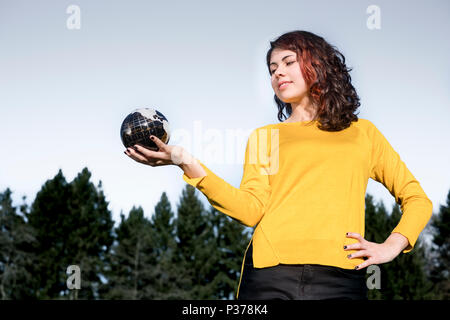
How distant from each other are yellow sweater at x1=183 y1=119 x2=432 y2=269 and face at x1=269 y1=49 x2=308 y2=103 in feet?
0.84

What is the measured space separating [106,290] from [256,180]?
5803cm

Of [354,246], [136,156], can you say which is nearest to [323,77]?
[354,246]

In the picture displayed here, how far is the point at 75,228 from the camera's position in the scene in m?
59.3

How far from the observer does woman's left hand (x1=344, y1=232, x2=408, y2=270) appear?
3404 mm

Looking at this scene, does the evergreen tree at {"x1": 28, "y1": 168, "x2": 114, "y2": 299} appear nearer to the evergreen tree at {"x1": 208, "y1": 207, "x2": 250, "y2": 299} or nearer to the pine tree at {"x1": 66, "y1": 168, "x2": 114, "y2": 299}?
the pine tree at {"x1": 66, "y1": 168, "x2": 114, "y2": 299}

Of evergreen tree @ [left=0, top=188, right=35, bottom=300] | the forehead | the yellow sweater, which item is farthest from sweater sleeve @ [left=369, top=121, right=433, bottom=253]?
evergreen tree @ [left=0, top=188, right=35, bottom=300]

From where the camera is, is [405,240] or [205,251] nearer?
[405,240]

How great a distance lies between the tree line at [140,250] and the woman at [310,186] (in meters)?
54.9

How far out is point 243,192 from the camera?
11.9 feet

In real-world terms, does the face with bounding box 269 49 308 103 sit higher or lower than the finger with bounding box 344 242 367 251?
higher

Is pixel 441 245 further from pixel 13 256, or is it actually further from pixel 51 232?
pixel 13 256

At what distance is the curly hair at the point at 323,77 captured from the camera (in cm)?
395
